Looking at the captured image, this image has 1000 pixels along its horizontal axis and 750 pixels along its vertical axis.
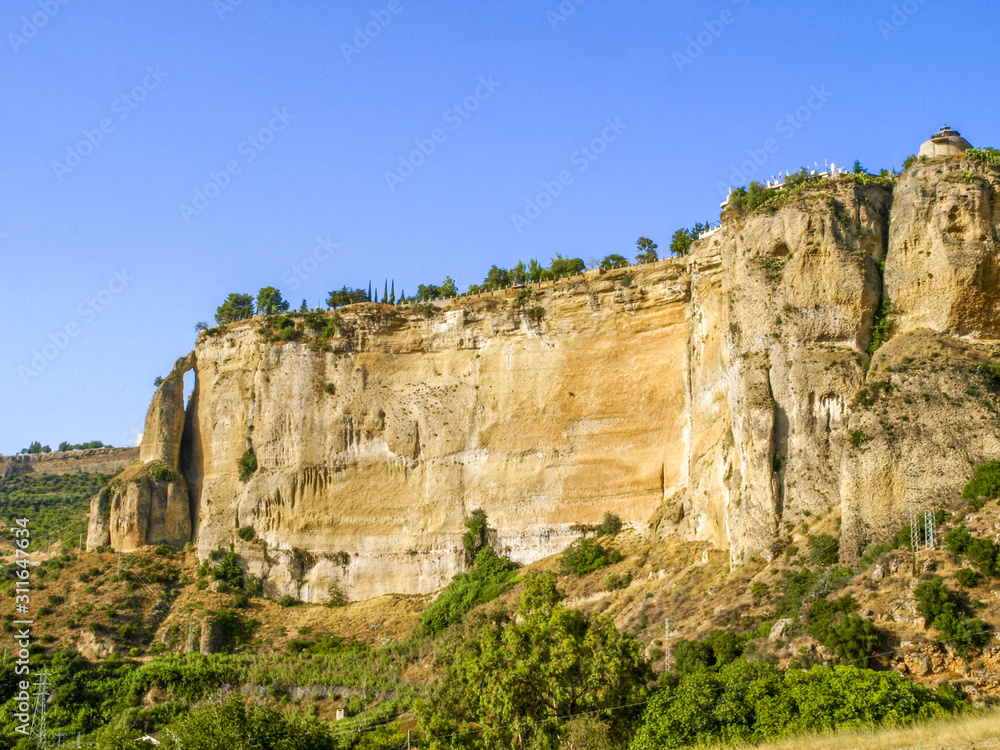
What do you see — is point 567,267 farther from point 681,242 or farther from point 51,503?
point 51,503

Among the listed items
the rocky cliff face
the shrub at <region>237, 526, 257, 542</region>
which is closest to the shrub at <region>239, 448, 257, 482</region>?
the rocky cliff face

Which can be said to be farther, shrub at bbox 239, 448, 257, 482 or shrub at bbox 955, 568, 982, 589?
shrub at bbox 239, 448, 257, 482

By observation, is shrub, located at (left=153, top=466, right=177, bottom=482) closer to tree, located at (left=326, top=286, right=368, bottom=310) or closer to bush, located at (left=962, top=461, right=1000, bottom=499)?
tree, located at (left=326, top=286, right=368, bottom=310)

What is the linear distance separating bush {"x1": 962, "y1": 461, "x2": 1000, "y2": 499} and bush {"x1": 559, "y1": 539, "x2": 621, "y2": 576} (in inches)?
577

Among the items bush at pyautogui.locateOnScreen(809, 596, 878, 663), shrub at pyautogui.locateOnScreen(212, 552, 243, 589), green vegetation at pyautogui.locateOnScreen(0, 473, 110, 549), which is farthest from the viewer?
green vegetation at pyautogui.locateOnScreen(0, 473, 110, 549)

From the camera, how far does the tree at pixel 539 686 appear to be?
Answer: 2472cm

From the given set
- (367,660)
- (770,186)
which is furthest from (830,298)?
(367,660)

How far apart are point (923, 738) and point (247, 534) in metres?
35.5

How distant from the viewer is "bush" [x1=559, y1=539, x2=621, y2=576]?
4231cm

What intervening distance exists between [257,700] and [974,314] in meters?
27.8

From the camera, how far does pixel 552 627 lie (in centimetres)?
2559

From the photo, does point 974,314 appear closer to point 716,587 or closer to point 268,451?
point 716,587

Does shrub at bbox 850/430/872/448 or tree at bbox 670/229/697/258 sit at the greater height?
tree at bbox 670/229/697/258

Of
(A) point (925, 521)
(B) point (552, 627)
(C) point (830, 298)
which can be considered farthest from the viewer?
(C) point (830, 298)
